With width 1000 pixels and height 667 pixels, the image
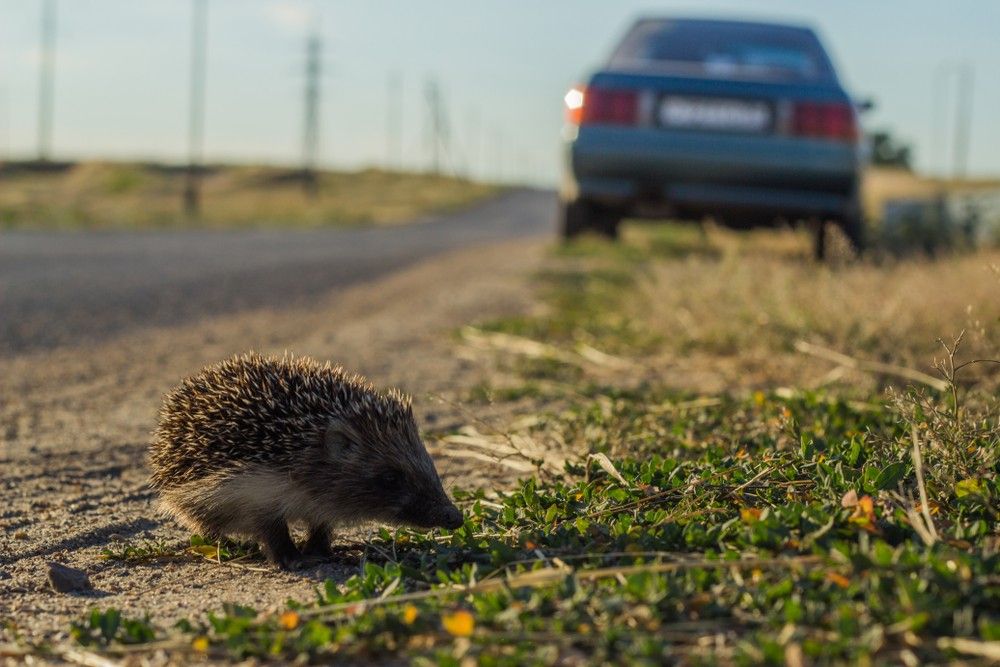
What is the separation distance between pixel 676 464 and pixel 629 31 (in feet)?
26.1

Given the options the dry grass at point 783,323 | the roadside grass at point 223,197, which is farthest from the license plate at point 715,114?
the roadside grass at point 223,197

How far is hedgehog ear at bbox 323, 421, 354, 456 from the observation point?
4.08 meters

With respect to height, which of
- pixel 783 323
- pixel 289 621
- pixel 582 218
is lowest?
pixel 289 621

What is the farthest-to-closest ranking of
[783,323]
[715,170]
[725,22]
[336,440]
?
[725,22] → [715,170] → [783,323] → [336,440]

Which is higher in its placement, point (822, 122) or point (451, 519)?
point (822, 122)

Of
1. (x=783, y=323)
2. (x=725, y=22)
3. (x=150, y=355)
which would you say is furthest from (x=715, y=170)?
(x=150, y=355)

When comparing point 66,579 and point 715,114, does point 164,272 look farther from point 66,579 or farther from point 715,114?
point 66,579

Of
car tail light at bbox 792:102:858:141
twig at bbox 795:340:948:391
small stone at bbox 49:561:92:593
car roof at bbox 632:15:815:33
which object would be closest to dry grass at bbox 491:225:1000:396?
twig at bbox 795:340:948:391

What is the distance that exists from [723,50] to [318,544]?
26.4ft

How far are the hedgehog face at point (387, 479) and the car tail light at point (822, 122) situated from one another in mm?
6665

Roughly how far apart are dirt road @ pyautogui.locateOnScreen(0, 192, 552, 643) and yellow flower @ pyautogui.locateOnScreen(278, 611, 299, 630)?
0.46 m

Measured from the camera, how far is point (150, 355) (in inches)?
326

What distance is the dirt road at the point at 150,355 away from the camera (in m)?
3.73

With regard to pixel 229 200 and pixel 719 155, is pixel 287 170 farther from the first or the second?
pixel 719 155
